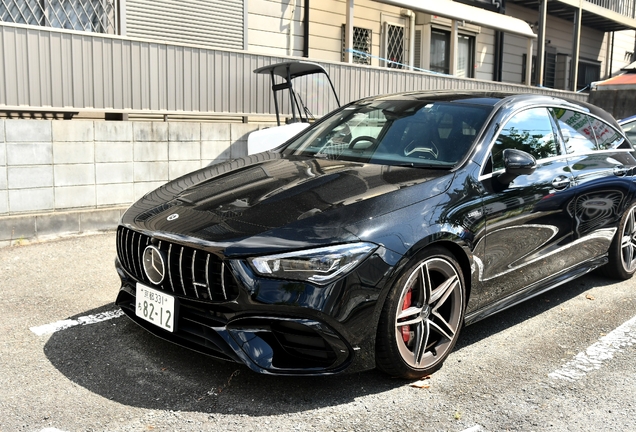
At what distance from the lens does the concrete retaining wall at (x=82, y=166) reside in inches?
246

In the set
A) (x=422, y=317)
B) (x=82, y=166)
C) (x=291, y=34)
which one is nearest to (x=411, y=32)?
(x=291, y=34)

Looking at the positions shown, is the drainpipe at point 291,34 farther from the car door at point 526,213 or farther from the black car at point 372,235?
the car door at point 526,213

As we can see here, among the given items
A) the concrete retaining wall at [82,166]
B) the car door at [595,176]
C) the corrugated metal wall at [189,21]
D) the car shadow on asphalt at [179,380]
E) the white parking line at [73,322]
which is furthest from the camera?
the corrugated metal wall at [189,21]

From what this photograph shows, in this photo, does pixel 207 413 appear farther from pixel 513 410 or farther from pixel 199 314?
pixel 513 410

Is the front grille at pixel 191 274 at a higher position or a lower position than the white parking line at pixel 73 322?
higher

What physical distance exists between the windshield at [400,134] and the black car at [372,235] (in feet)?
0.04

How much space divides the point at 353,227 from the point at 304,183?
2.10ft

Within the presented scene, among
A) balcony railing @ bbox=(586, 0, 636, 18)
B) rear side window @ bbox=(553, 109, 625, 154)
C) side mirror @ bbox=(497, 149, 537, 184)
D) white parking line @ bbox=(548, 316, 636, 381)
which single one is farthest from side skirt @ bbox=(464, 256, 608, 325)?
balcony railing @ bbox=(586, 0, 636, 18)

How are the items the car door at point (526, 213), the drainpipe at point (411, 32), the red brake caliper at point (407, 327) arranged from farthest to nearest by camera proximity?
the drainpipe at point (411, 32) < the car door at point (526, 213) < the red brake caliper at point (407, 327)

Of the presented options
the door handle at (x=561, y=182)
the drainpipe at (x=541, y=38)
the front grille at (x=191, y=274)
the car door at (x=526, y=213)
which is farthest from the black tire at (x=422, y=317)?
the drainpipe at (x=541, y=38)

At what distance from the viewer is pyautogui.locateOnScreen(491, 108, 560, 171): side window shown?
3970mm

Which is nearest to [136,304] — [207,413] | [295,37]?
[207,413]

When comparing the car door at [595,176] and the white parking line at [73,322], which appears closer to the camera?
the white parking line at [73,322]

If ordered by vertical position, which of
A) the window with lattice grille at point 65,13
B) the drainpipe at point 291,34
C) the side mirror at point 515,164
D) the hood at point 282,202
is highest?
the drainpipe at point 291,34
